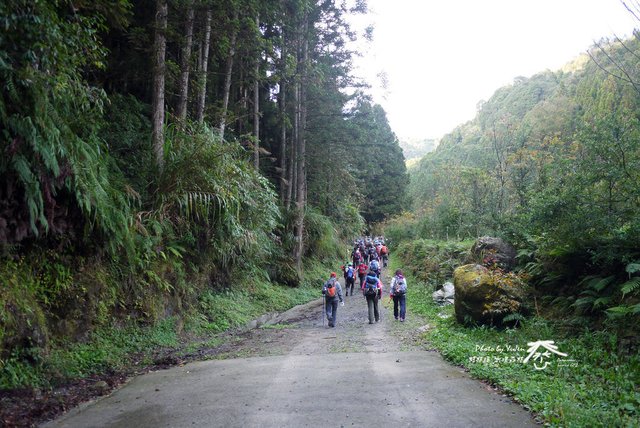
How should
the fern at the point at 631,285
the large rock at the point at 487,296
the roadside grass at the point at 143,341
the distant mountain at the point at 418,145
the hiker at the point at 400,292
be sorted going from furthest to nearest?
the distant mountain at the point at 418,145 → the hiker at the point at 400,292 → the large rock at the point at 487,296 → the fern at the point at 631,285 → the roadside grass at the point at 143,341

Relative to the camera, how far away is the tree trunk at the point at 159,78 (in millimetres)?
9617

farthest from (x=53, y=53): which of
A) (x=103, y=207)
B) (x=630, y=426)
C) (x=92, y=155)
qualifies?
(x=630, y=426)

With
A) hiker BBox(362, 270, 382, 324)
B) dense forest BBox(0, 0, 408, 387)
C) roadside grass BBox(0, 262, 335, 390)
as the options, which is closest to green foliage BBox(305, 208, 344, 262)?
dense forest BBox(0, 0, 408, 387)

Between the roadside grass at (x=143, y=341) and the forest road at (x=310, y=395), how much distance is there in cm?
91

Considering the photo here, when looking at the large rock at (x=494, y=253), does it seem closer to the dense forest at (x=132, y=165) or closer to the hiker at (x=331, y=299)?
the hiker at (x=331, y=299)

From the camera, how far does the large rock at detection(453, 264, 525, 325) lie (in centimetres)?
856

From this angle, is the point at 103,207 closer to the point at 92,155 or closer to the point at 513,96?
the point at 92,155

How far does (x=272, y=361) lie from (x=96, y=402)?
9.67ft

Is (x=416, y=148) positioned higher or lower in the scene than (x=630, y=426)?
higher

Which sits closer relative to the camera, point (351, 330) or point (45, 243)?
point (45, 243)

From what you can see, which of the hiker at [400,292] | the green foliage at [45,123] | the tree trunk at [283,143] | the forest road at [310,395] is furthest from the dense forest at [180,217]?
the tree trunk at [283,143]

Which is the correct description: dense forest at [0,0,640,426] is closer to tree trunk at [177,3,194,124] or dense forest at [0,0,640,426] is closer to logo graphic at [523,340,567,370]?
tree trunk at [177,3,194,124]

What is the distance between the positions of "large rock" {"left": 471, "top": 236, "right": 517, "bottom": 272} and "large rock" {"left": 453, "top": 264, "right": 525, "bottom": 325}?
181cm

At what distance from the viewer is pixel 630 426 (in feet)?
12.6
